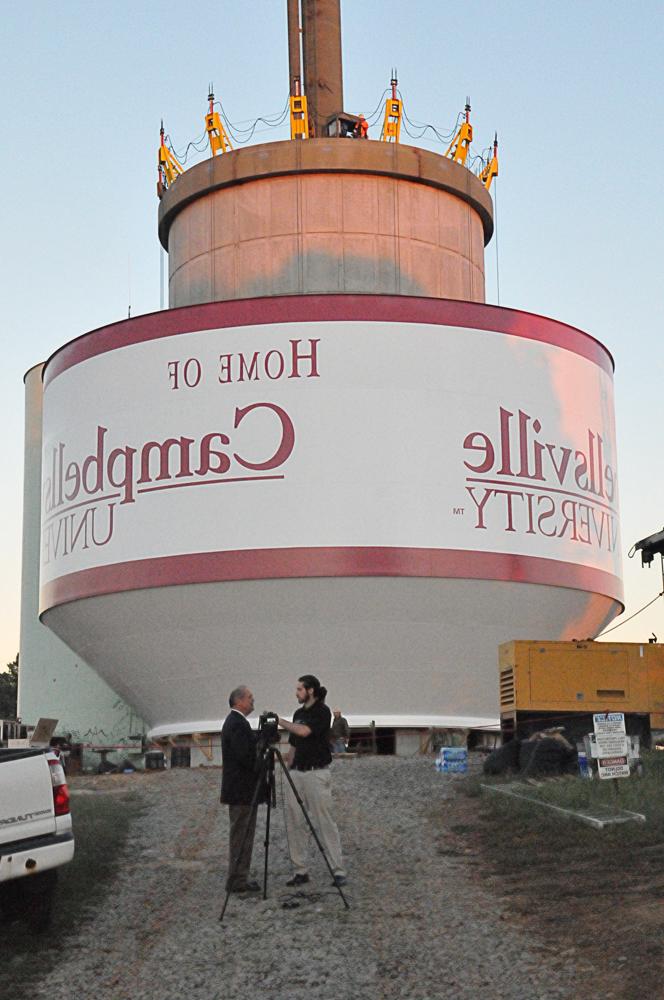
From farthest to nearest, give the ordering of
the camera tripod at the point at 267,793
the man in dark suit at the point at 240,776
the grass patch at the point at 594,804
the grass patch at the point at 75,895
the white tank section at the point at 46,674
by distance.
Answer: the white tank section at the point at 46,674 → the grass patch at the point at 594,804 → the man in dark suit at the point at 240,776 → the camera tripod at the point at 267,793 → the grass patch at the point at 75,895

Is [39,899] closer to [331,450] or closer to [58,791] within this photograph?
[58,791]

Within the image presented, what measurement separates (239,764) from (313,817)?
79 centimetres

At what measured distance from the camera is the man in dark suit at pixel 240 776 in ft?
43.0

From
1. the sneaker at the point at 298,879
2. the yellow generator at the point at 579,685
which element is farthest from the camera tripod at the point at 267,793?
the yellow generator at the point at 579,685

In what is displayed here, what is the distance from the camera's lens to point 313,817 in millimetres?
13086

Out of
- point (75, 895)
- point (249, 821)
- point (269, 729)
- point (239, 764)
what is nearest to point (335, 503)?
point (239, 764)

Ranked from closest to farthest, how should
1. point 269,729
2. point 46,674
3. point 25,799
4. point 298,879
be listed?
1. point 25,799
2. point 269,729
3. point 298,879
4. point 46,674

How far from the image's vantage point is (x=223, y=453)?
30.6 m

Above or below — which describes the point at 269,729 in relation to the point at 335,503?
below

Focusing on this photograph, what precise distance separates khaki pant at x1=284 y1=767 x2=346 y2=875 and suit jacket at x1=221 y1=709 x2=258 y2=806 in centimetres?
38

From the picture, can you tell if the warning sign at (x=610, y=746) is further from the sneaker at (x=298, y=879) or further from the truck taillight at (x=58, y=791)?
the truck taillight at (x=58, y=791)

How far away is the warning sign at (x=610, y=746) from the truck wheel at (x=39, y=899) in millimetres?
7871

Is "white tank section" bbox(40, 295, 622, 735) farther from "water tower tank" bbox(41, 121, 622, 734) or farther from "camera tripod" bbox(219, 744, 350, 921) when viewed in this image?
"camera tripod" bbox(219, 744, 350, 921)

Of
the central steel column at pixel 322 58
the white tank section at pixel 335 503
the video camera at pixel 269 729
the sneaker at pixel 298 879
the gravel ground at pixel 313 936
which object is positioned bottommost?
the gravel ground at pixel 313 936
